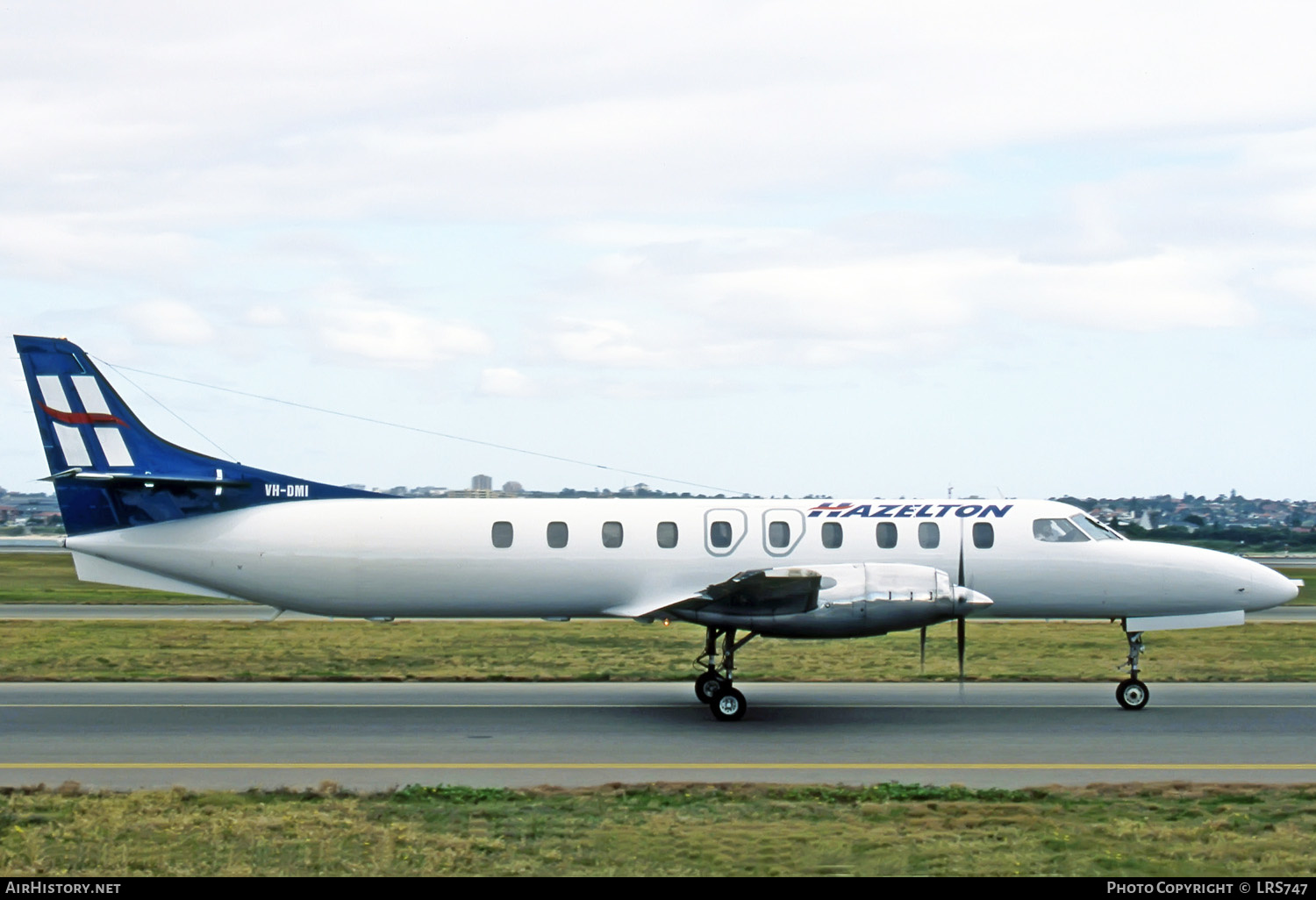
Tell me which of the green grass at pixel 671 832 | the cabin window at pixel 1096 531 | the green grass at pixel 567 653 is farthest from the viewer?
the green grass at pixel 567 653

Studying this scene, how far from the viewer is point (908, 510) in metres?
19.1

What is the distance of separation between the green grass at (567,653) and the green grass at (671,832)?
10.2 metres

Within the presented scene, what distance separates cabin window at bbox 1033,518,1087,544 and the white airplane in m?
0.03

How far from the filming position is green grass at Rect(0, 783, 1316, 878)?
944 cm

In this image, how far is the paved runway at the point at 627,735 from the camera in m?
13.3

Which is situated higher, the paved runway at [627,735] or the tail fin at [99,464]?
the tail fin at [99,464]

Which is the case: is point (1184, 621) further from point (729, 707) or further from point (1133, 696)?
point (729, 707)

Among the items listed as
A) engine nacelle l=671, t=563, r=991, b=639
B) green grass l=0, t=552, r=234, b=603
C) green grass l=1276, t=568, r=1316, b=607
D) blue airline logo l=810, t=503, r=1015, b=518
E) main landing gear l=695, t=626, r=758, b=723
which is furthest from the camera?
green grass l=1276, t=568, r=1316, b=607

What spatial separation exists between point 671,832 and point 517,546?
27.7 feet

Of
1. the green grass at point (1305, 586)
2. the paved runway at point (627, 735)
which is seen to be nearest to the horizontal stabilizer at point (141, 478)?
the paved runway at point (627, 735)

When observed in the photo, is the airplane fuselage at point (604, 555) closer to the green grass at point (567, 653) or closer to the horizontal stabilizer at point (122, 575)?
the horizontal stabilizer at point (122, 575)

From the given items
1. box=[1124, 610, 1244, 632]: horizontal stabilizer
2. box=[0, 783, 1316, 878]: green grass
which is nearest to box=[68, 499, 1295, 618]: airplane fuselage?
box=[1124, 610, 1244, 632]: horizontal stabilizer

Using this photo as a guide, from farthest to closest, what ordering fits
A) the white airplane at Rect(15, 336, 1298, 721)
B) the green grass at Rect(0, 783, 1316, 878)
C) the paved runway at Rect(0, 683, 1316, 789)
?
the white airplane at Rect(15, 336, 1298, 721)
the paved runway at Rect(0, 683, 1316, 789)
the green grass at Rect(0, 783, 1316, 878)

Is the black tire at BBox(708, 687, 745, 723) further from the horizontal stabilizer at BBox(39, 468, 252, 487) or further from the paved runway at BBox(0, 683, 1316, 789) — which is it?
the horizontal stabilizer at BBox(39, 468, 252, 487)
